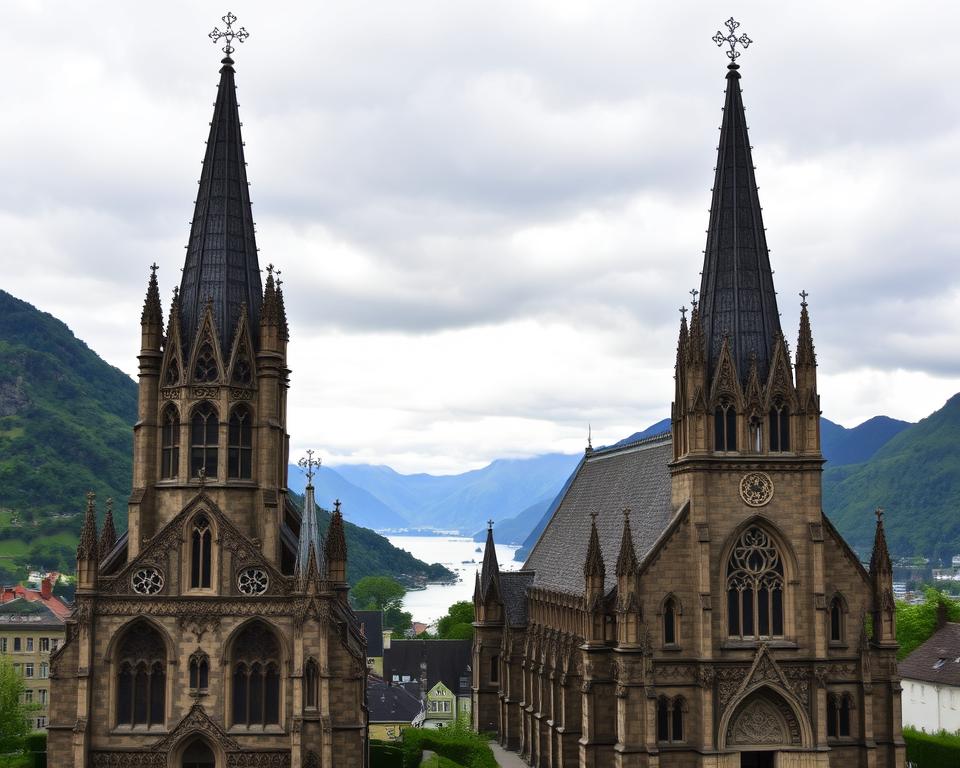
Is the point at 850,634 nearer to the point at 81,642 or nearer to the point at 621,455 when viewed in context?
the point at 621,455

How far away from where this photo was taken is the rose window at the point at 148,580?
199 ft

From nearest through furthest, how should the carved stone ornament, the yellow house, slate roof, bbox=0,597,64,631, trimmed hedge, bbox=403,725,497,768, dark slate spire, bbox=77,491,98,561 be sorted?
1. dark slate spire, bbox=77,491,98,561
2. the carved stone ornament
3. trimmed hedge, bbox=403,725,497,768
4. the yellow house
5. slate roof, bbox=0,597,64,631

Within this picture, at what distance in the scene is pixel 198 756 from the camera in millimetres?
60750

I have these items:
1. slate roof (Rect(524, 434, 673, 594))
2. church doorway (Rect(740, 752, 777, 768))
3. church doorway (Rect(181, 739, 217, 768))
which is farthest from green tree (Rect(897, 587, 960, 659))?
church doorway (Rect(181, 739, 217, 768))

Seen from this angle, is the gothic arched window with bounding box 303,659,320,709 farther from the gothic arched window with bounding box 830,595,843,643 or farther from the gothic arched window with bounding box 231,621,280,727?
the gothic arched window with bounding box 830,595,843,643

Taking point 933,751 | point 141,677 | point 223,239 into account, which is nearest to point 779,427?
point 933,751

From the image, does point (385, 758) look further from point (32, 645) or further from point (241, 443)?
point (32, 645)

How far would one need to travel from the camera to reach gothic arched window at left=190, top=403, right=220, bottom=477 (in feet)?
208

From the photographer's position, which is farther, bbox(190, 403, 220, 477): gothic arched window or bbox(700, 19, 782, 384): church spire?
bbox(700, 19, 782, 384): church spire

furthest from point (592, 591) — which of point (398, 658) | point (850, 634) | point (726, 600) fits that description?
point (398, 658)

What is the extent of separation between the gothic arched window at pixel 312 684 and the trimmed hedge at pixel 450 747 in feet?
53.5

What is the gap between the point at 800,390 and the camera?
215 ft

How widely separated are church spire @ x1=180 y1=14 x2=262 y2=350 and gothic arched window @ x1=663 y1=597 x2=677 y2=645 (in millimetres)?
25849

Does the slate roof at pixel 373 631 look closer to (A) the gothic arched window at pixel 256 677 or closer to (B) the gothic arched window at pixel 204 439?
(B) the gothic arched window at pixel 204 439
